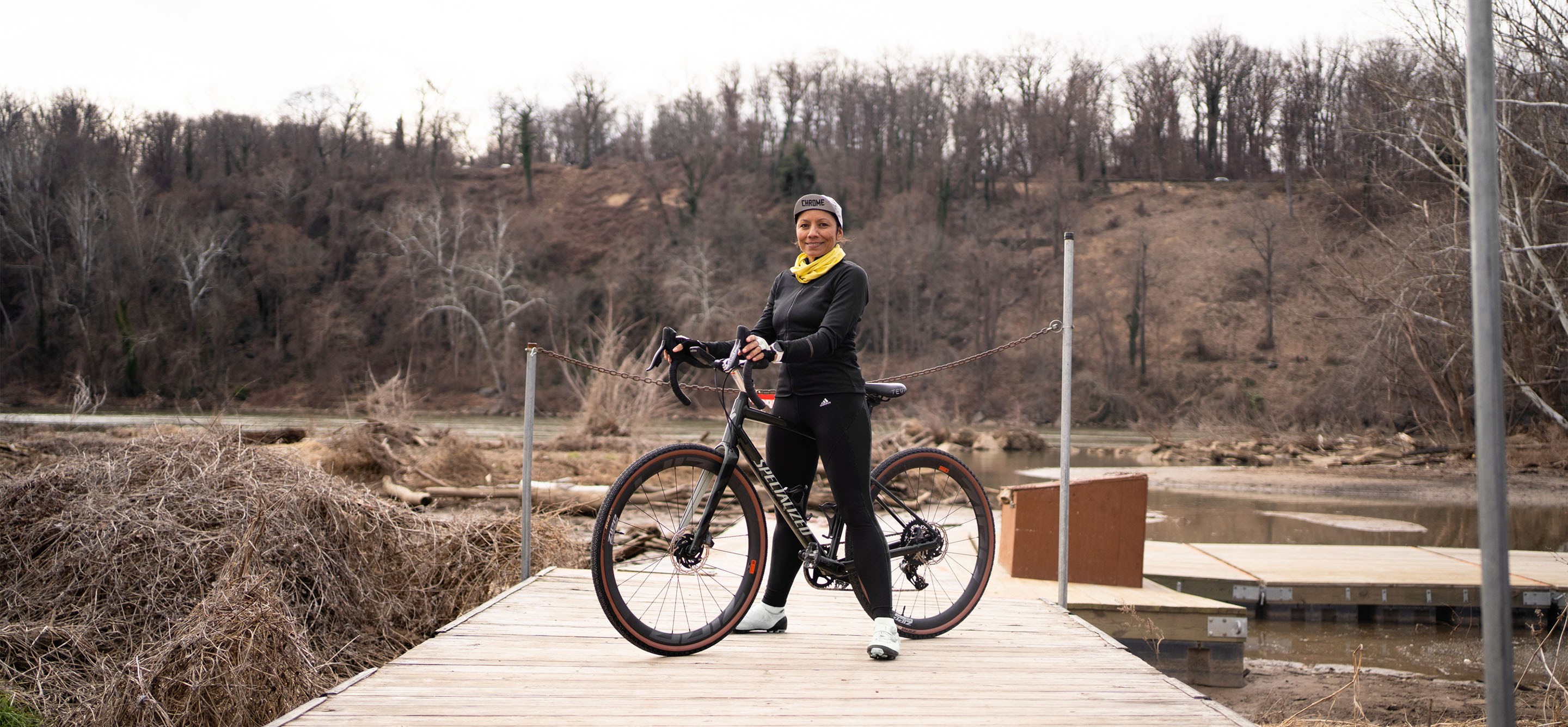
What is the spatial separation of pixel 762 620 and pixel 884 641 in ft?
1.83

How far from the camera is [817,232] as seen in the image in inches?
146

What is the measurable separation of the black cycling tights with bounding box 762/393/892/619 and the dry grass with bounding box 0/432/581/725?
284 cm

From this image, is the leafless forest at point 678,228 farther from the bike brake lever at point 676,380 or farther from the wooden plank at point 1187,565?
the bike brake lever at point 676,380

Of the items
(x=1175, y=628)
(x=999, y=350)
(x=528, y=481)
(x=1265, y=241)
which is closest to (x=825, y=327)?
(x=999, y=350)

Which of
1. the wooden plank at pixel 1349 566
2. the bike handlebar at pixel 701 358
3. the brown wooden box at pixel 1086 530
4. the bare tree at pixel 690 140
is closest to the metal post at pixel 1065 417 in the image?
the brown wooden box at pixel 1086 530

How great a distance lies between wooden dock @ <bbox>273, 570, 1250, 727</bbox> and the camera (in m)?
2.98

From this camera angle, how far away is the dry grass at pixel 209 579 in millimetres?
4855

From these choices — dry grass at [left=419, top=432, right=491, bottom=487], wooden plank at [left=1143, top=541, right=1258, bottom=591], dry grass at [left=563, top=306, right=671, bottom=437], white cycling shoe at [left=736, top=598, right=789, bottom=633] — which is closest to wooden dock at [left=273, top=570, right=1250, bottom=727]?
white cycling shoe at [left=736, top=598, right=789, bottom=633]

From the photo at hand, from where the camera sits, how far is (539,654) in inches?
144

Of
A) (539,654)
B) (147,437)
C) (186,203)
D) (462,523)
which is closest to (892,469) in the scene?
(539,654)

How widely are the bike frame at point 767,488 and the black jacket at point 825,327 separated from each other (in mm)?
133

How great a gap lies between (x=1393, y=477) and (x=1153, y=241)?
36.2 m

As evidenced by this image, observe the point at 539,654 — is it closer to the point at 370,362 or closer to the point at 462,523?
the point at 462,523

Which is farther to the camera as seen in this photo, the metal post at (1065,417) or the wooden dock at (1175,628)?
the wooden dock at (1175,628)
